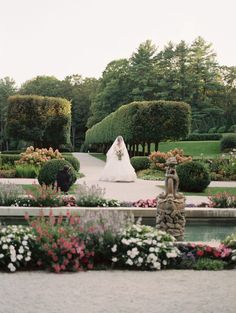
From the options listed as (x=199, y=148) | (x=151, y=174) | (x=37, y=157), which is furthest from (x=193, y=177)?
(x=199, y=148)

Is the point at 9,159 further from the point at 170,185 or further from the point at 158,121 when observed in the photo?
the point at 170,185

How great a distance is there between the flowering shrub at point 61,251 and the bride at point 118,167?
51.0 feet

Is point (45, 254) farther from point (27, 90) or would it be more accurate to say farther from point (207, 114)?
point (27, 90)

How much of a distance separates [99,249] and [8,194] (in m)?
5.82

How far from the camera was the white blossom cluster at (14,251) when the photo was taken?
695cm

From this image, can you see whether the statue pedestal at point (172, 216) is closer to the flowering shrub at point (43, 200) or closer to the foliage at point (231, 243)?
the foliage at point (231, 243)

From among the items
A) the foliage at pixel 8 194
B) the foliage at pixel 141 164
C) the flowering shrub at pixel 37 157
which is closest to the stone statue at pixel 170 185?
the foliage at pixel 8 194

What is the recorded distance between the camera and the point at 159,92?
62.4 m

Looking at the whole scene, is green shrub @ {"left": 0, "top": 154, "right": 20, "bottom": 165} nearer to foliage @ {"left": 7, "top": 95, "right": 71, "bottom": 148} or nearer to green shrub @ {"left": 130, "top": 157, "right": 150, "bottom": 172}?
green shrub @ {"left": 130, "top": 157, "right": 150, "bottom": 172}

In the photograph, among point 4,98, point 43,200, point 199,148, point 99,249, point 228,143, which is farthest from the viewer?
point 4,98

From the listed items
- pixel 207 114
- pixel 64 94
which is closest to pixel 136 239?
pixel 207 114

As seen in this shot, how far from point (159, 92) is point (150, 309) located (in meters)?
57.9

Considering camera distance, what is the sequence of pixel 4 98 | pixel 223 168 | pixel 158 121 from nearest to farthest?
1. pixel 223 168
2. pixel 158 121
3. pixel 4 98

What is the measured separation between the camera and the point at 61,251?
6.99 meters
